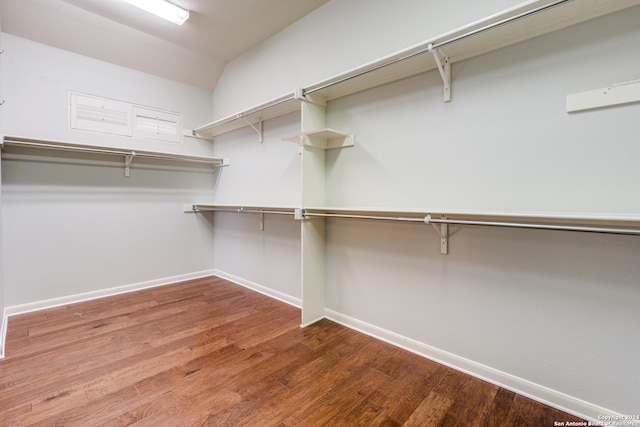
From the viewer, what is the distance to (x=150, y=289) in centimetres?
356

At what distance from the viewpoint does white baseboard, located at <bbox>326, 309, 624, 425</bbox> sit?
150cm

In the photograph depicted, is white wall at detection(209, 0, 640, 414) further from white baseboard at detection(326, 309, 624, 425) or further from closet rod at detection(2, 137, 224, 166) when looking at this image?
closet rod at detection(2, 137, 224, 166)

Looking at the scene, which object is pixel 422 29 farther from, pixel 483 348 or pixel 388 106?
pixel 483 348

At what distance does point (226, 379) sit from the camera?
6.01 feet

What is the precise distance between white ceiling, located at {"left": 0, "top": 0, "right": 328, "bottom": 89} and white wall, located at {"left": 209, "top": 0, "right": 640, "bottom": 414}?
0.70 meters

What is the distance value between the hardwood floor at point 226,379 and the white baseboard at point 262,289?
359mm

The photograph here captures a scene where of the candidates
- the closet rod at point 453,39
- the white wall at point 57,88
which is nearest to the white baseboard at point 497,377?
the closet rod at point 453,39

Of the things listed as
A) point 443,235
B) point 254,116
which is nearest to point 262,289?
point 254,116

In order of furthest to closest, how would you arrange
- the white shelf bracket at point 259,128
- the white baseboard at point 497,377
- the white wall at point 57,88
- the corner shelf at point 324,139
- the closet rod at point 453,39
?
the white shelf bracket at point 259,128 → the white wall at point 57,88 → the corner shelf at point 324,139 → the white baseboard at point 497,377 → the closet rod at point 453,39

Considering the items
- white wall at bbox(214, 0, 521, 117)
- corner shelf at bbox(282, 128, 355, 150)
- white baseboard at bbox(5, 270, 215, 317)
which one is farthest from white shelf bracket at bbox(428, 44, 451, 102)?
white baseboard at bbox(5, 270, 215, 317)

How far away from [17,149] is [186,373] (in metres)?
2.77

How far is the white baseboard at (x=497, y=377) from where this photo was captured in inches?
59.0

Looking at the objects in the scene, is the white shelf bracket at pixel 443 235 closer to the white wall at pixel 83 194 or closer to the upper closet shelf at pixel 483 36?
the upper closet shelf at pixel 483 36

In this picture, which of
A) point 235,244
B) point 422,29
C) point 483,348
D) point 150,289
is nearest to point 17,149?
point 150,289
